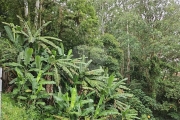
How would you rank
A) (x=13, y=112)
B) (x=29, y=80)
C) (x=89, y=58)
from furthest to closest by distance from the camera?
(x=89, y=58) < (x=29, y=80) < (x=13, y=112)

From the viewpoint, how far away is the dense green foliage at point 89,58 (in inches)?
235

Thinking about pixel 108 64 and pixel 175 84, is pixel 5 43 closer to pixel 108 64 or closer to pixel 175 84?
pixel 108 64

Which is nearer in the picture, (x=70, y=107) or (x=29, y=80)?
(x=70, y=107)

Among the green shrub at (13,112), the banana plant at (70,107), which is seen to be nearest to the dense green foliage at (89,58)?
the banana plant at (70,107)

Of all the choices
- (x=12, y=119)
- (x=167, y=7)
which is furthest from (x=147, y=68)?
(x=12, y=119)

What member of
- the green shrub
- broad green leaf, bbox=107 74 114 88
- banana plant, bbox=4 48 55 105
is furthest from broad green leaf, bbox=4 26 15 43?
broad green leaf, bbox=107 74 114 88

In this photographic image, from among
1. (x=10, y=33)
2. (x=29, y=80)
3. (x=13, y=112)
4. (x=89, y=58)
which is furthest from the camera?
(x=89, y=58)

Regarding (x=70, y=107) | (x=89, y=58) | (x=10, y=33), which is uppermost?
(x=10, y=33)

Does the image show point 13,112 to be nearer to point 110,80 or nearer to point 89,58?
point 110,80

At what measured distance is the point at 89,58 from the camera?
415 inches

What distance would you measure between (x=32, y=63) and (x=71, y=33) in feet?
12.2

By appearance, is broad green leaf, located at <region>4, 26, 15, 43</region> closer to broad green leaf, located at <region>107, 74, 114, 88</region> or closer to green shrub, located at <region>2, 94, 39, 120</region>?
green shrub, located at <region>2, 94, 39, 120</region>

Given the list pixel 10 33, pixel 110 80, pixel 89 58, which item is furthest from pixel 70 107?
pixel 89 58

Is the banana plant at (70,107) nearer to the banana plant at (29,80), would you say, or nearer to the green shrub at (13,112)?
the banana plant at (29,80)
